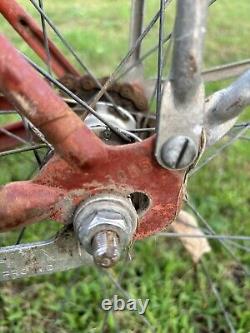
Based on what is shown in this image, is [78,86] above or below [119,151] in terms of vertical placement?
above

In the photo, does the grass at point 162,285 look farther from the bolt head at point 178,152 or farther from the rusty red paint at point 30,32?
the bolt head at point 178,152

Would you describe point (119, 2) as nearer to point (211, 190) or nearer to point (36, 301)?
point (211, 190)

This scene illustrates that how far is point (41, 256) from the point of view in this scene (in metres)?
1.06

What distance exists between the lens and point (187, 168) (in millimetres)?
954

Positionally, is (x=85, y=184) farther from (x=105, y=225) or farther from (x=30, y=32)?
(x=30, y=32)

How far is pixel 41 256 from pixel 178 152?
13.8 inches

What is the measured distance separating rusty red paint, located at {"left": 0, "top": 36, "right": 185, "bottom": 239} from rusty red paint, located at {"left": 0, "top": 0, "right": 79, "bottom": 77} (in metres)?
Result: 0.66

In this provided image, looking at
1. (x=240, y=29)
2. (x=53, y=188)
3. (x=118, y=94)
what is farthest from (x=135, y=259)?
(x=240, y=29)

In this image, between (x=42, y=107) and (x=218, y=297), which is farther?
(x=218, y=297)

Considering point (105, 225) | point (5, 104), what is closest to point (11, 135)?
point (5, 104)

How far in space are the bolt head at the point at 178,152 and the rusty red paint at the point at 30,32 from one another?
29.4 inches

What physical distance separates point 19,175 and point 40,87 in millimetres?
1059

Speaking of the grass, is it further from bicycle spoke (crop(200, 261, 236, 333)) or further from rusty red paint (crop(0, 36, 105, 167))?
rusty red paint (crop(0, 36, 105, 167))

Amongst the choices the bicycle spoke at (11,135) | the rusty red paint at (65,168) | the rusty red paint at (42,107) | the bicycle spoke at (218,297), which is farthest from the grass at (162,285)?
the rusty red paint at (42,107)
